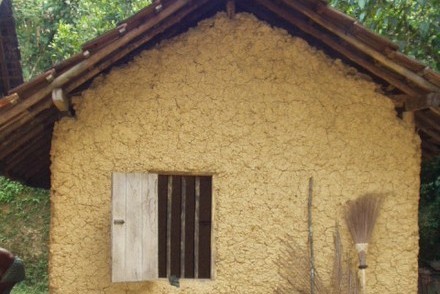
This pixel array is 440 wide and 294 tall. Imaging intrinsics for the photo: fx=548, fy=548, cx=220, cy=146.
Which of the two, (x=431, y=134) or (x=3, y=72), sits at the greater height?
(x=3, y=72)

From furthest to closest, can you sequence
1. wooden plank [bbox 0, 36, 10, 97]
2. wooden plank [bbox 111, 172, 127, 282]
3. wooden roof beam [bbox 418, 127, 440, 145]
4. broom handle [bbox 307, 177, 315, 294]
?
1. wooden plank [bbox 0, 36, 10, 97]
2. wooden roof beam [bbox 418, 127, 440, 145]
3. broom handle [bbox 307, 177, 315, 294]
4. wooden plank [bbox 111, 172, 127, 282]

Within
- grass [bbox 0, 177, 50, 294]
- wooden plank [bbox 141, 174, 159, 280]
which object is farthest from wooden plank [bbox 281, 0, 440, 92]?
grass [bbox 0, 177, 50, 294]

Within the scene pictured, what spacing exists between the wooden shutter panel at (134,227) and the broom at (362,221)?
6.07ft

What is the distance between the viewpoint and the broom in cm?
511

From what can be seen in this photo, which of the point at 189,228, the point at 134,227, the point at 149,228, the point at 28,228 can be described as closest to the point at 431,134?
the point at 189,228

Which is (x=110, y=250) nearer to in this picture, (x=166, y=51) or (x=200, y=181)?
(x=200, y=181)

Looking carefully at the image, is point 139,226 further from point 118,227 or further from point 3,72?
point 3,72

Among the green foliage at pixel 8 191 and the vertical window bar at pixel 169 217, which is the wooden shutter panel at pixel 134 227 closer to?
the vertical window bar at pixel 169 217

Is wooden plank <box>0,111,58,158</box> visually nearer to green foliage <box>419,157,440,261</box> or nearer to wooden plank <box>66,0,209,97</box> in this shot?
wooden plank <box>66,0,209,97</box>

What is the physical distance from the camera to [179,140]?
5.12 metres

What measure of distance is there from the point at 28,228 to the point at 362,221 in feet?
36.4

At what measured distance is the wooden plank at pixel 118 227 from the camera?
15.2 ft

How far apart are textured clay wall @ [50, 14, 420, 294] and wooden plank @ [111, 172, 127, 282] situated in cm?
30

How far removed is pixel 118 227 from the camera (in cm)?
470
